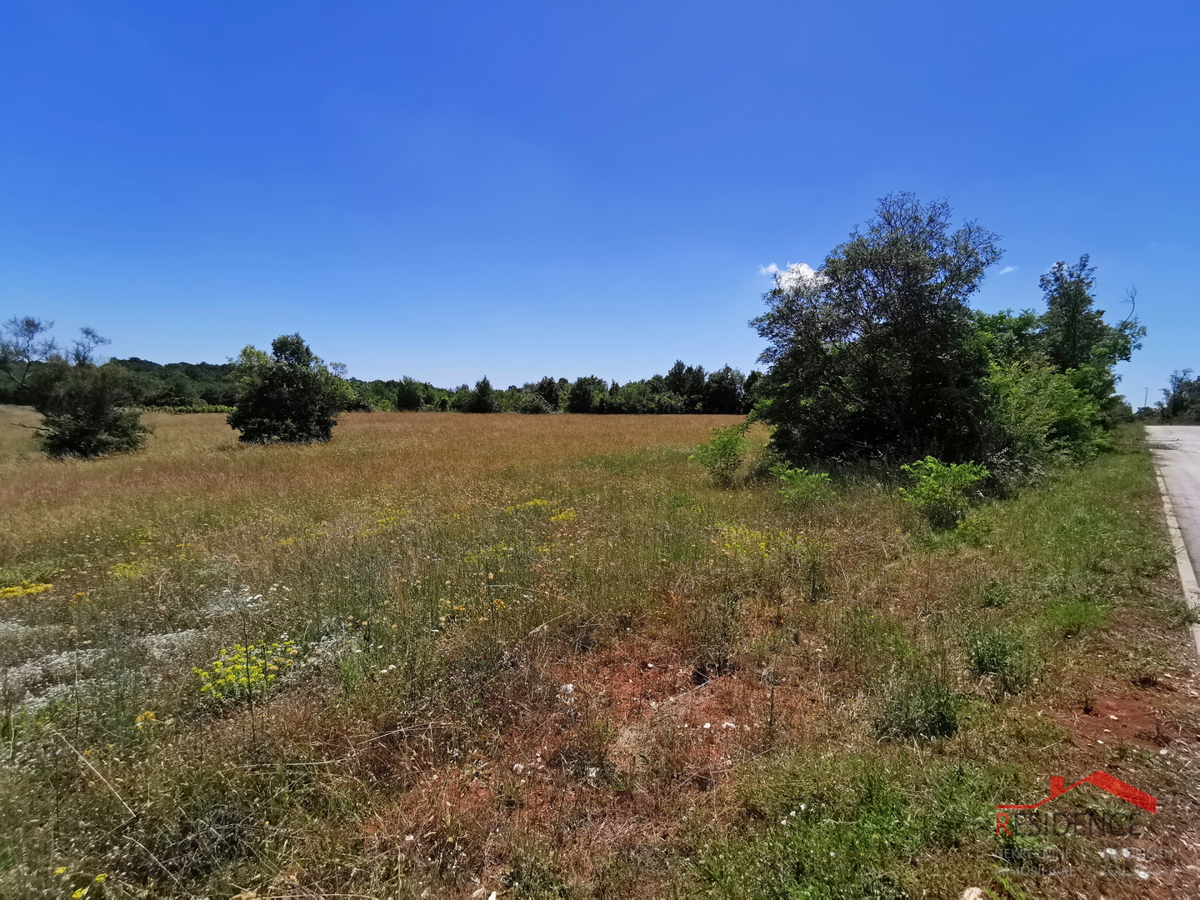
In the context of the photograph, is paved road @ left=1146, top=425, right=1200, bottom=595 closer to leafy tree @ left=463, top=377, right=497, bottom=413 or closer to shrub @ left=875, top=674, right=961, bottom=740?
shrub @ left=875, top=674, right=961, bottom=740

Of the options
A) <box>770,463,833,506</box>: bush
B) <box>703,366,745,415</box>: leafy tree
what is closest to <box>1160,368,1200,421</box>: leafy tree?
<box>703,366,745,415</box>: leafy tree

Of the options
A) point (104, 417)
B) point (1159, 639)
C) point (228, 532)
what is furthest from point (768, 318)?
point (104, 417)

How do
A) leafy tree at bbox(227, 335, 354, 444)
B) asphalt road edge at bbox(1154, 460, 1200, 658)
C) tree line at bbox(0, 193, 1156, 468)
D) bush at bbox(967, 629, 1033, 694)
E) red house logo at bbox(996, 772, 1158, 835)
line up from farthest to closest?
leafy tree at bbox(227, 335, 354, 444) < tree line at bbox(0, 193, 1156, 468) < asphalt road edge at bbox(1154, 460, 1200, 658) < bush at bbox(967, 629, 1033, 694) < red house logo at bbox(996, 772, 1158, 835)

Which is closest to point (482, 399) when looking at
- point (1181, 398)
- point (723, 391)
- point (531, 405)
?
point (531, 405)

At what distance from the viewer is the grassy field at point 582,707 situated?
226 cm

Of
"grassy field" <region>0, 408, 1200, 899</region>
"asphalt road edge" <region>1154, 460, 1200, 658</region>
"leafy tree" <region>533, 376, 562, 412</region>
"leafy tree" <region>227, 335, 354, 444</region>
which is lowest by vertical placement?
"grassy field" <region>0, 408, 1200, 899</region>

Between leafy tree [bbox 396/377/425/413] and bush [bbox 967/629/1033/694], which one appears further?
leafy tree [bbox 396/377/425/413]

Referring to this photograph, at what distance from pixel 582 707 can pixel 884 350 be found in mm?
11995

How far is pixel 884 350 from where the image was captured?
1191 cm

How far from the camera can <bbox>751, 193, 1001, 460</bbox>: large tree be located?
11.3 metres

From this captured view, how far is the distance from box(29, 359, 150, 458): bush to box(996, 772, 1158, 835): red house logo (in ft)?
85.4

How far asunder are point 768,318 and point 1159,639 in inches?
391

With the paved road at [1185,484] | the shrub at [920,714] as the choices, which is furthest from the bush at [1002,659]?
the paved road at [1185,484]

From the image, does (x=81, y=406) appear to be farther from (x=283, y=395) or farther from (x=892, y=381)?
(x=892, y=381)
